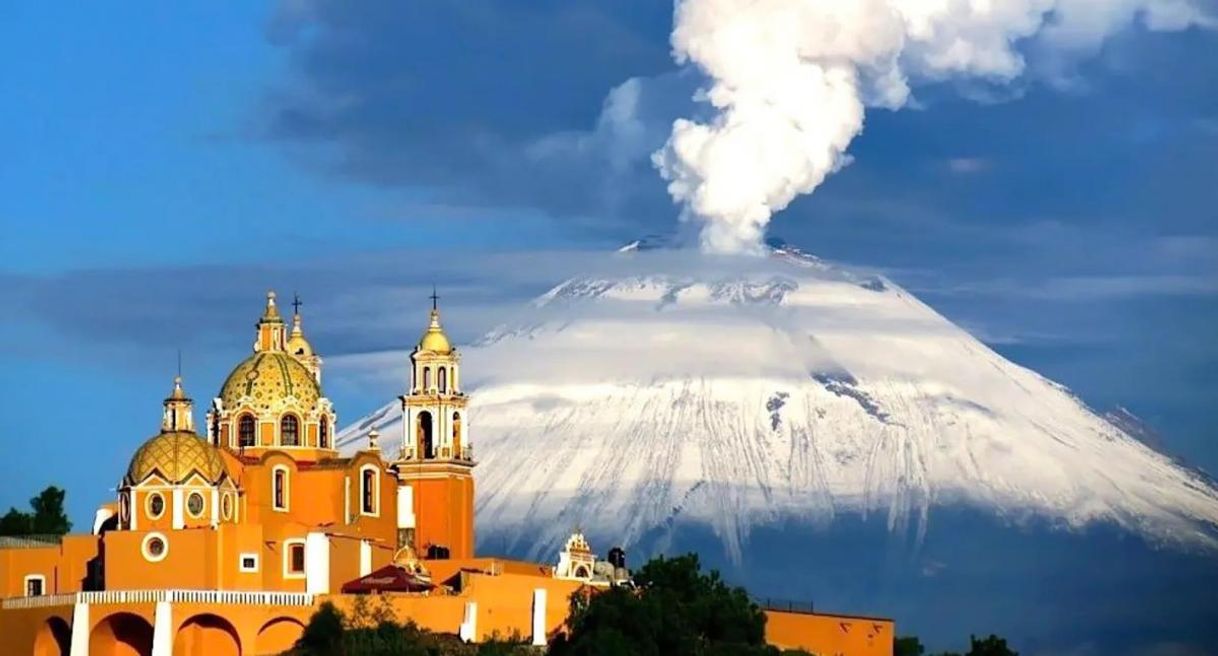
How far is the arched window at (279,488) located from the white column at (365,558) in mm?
Result: 2290

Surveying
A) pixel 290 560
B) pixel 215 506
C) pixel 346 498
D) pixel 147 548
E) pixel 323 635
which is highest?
pixel 346 498

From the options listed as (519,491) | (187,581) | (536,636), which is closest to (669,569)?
(536,636)

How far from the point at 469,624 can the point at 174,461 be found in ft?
26.3

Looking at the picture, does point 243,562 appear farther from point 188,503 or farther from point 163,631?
point 163,631

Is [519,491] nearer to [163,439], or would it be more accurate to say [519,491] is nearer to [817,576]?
[817,576]

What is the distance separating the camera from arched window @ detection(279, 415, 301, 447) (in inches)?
3617

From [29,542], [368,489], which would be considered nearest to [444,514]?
[368,489]

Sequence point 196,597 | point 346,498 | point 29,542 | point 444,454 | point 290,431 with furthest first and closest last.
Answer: point 444,454, point 290,431, point 29,542, point 346,498, point 196,597

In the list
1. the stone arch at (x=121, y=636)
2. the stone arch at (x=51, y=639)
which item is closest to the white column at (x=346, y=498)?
the stone arch at (x=121, y=636)

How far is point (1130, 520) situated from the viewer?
522 feet

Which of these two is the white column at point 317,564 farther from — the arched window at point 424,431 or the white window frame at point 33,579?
the arched window at point 424,431

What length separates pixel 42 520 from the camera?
10369 centimetres

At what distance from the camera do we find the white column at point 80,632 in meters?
84.3

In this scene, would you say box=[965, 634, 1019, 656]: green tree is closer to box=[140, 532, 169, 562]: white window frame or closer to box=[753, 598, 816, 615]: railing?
box=[753, 598, 816, 615]: railing
